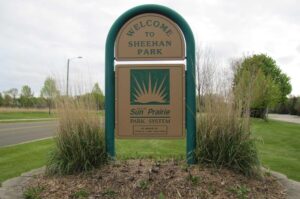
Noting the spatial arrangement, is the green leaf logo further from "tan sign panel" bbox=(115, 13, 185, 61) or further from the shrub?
the shrub

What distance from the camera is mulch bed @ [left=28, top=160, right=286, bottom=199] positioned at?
418 centimetres

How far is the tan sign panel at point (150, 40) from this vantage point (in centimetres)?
533

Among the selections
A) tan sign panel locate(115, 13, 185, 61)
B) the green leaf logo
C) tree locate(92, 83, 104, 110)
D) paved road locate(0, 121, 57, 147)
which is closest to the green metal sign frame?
tan sign panel locate(115, 13, 185, 61)

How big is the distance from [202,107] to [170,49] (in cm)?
101

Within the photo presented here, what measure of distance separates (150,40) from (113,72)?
0.75 metres

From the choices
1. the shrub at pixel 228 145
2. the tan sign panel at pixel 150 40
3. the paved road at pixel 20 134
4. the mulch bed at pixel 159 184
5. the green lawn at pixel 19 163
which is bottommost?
the green lawn at pixel 19 163

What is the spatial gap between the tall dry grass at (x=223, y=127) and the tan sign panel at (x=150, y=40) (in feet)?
1.65

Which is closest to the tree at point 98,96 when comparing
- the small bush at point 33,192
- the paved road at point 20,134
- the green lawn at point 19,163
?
the small bush at point 33,192

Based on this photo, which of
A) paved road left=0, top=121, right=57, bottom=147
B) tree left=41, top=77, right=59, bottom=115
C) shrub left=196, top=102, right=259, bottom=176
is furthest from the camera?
paved road left=0, top=121, right=57, bottom=147

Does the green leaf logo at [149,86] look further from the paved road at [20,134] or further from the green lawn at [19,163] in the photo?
the paved road at [20,134]

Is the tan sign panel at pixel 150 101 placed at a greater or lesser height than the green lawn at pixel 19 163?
greater

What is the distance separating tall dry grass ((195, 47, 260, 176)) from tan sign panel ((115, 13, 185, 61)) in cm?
50

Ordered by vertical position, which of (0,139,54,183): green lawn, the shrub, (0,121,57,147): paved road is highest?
the shrub

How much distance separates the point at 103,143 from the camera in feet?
17.0
